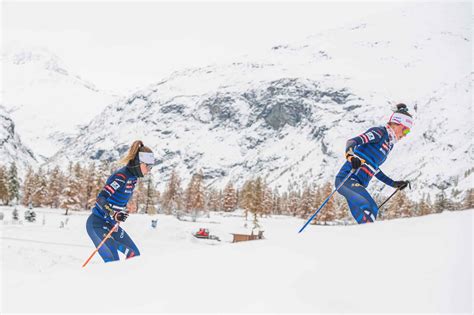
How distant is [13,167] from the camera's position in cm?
7656

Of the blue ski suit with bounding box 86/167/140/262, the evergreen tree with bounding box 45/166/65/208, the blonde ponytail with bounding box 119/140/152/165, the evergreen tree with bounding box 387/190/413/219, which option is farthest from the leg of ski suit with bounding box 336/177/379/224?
the evergreen tree with bounding box 45/166/65/208

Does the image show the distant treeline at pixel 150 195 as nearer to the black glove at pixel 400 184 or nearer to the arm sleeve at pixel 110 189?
the black glove at pixel 400 184

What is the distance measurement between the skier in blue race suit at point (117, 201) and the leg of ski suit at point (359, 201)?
10.6ft

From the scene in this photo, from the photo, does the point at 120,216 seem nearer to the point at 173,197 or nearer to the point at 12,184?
the point at 173,197

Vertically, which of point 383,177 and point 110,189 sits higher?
point 383,177

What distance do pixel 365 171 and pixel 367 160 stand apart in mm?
187

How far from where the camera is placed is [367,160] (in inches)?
275

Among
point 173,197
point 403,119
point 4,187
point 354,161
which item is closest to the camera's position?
point 354,161

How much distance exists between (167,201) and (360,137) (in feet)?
234

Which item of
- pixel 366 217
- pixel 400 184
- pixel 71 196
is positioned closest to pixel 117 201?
pixel 366 217

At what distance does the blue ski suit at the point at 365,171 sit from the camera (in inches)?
265

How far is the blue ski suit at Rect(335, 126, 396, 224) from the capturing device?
6.73 meters

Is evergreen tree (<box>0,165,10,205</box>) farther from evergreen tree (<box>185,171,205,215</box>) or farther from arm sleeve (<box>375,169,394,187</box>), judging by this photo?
arm sleeve (<box>375,169,394,187</box>)

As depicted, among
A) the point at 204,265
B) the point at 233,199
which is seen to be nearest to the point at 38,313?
the point at 204,265
